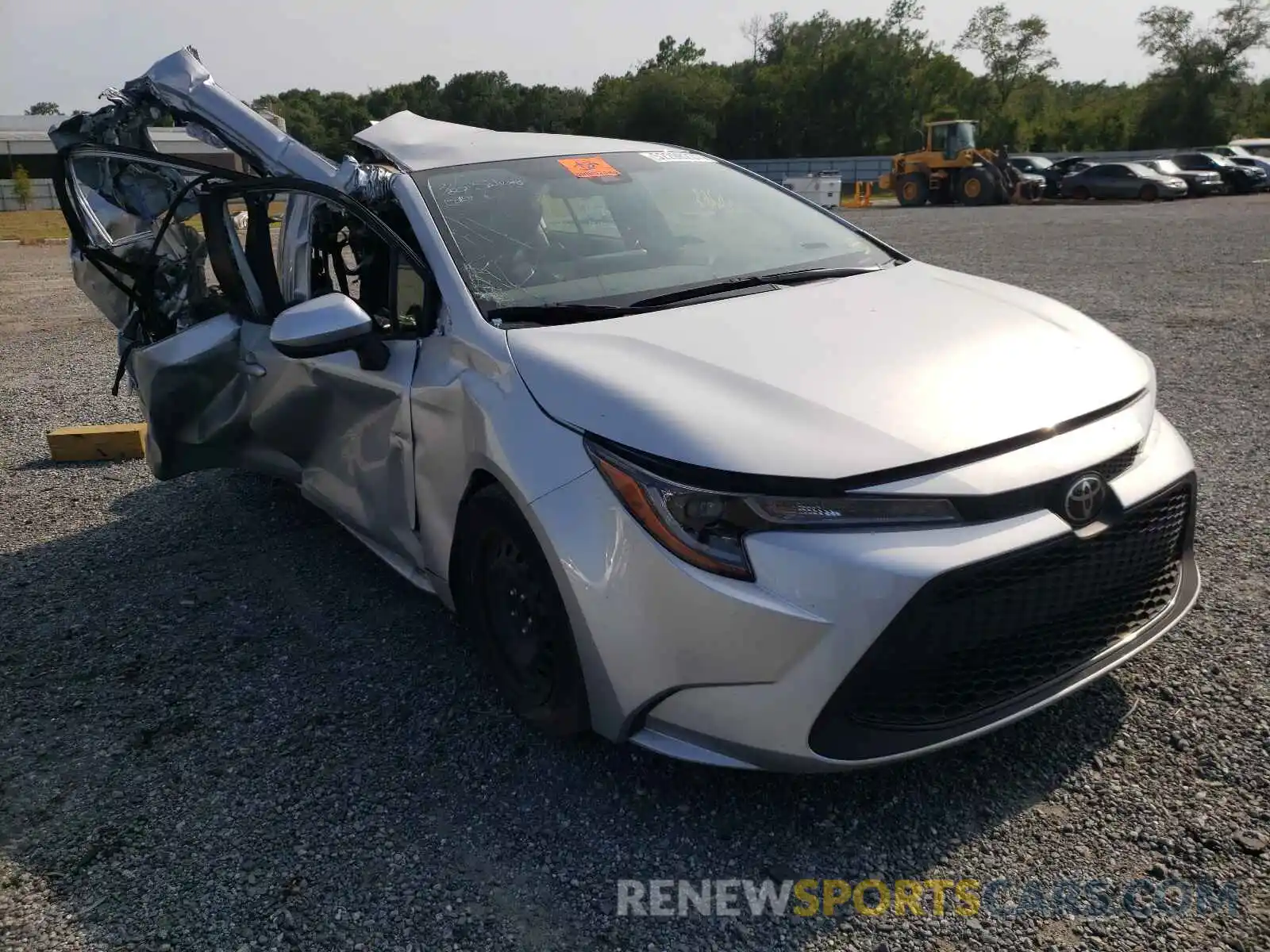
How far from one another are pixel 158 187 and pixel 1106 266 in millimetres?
11609

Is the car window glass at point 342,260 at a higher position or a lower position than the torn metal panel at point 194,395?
higher

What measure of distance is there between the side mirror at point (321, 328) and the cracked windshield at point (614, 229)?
0.36 meters

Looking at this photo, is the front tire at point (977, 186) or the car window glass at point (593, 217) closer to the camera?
the car window glass at point (593, 217)

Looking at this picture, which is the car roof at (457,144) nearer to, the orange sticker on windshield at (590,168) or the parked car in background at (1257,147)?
the orange sticker on windshield at (590,168)

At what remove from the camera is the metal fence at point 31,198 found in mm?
44719

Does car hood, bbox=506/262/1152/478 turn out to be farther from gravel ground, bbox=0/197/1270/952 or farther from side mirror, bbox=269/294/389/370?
gravel ground, bbox=0/197/1270/952

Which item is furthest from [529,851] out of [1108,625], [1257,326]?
[1257,326]

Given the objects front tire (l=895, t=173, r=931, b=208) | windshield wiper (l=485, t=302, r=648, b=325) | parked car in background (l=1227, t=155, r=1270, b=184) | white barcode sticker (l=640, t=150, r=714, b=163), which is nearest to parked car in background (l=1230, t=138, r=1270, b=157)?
parked car in background (l=1227, t=155, r=1270, b=184)

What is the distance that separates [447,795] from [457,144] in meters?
2.35

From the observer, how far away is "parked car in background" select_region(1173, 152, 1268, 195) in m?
31.6

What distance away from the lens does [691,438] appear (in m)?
2.22

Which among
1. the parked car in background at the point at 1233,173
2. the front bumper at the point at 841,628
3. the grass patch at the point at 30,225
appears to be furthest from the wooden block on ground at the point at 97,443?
the parked car in background at the point at 1233,173

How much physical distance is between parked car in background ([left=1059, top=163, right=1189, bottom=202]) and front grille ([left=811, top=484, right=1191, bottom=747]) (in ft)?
103

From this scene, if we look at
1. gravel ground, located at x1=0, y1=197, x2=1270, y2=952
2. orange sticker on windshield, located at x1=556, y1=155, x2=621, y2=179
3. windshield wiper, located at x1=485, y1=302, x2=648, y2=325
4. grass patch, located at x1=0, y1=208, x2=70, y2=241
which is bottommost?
grass patch, located at x1=0, y1=208, x2=70, y2=241
